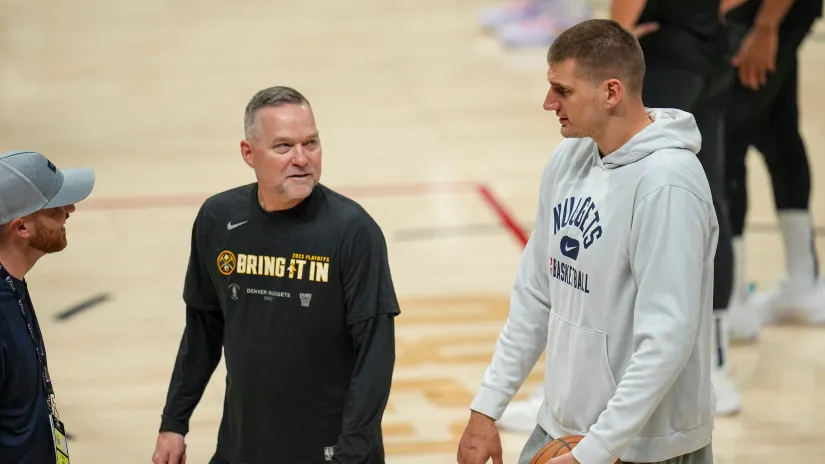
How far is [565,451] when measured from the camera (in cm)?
307

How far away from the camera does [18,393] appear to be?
300 cm

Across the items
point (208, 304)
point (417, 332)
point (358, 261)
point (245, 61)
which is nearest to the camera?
point (358, 261)

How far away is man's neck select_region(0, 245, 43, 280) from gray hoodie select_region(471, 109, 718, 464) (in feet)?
3.97

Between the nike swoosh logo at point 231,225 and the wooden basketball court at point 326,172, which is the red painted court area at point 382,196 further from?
the nike swoosh logo at point 231,225

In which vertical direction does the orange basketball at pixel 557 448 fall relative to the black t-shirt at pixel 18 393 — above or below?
below

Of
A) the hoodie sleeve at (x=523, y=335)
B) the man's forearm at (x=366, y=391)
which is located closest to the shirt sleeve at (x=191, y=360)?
the man's forearm at (x=366, y=391)

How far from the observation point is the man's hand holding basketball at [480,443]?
324 centimetres

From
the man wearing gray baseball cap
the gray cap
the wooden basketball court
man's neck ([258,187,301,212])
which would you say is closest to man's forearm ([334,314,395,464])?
man's neck ([258,187,301,212])

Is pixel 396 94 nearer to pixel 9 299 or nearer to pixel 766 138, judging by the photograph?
pixel 766 138

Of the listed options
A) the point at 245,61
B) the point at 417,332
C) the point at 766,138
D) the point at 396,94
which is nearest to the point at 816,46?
the point at 396,94

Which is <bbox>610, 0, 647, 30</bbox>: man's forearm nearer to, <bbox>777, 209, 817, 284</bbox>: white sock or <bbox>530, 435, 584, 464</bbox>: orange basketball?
<bbox>530, 435, 584, 464</bbox>: orange basketball

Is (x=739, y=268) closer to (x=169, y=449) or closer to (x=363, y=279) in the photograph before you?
(x=363, y=279)

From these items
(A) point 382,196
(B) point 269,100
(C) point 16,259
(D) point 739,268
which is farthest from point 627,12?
(A) point 382,196

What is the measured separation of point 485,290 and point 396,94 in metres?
4.71
